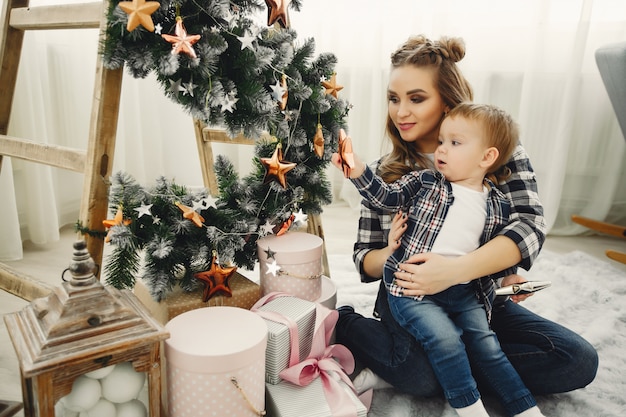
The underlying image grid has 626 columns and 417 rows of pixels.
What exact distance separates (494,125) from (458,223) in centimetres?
21

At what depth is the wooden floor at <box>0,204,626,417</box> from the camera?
1018 millimetres

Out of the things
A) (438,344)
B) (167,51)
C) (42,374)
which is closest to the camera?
(42,374)

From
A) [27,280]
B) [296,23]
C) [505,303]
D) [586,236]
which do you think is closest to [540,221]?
[505,303]

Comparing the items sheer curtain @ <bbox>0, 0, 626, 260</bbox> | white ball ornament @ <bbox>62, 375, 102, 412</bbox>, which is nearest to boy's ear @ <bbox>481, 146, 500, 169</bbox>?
white ball ornament @ <bbox>62, 375, 102, 412</bbox>

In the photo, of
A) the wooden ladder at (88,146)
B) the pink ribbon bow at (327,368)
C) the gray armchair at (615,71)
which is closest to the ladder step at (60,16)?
the wooden ladder at (88,146)

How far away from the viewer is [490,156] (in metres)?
1.01

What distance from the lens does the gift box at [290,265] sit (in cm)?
103

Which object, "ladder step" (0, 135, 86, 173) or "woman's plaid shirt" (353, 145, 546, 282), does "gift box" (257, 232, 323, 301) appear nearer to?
"woman's plaid shirt" (353, 145, 546, 282)

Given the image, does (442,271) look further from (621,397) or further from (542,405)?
(621,397)

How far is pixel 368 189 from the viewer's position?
998 millimetres

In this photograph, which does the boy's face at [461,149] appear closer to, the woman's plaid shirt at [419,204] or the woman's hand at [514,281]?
the woman's plaid shirt at [419,204]

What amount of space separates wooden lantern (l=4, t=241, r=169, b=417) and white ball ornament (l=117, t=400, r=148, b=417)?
4 cm

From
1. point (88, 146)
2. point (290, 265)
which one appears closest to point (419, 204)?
point (290, 265)

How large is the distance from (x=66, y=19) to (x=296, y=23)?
1.49 m
